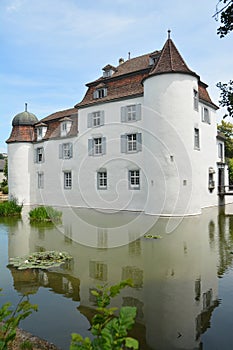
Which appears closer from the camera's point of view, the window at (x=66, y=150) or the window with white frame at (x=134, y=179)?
the window with white frame at (x=134, y=179)

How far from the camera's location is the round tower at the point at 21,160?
25891 mm

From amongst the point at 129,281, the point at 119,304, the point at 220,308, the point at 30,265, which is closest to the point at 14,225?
the point at 30,265

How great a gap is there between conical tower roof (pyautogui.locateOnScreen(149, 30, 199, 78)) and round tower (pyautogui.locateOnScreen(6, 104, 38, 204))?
1395 cm

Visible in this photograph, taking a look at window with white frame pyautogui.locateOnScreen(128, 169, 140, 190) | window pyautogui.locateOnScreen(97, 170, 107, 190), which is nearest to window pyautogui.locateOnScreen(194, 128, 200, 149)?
window with white frame pyautogui.locateOnScreen(128, 169, 140, 190)

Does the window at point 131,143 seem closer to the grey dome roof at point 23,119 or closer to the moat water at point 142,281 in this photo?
the moat water at point 142,281

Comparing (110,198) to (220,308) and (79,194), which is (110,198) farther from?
(220,308)

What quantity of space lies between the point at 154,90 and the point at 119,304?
13875 mm

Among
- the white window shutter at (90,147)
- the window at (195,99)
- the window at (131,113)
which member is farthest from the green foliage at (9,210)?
the window at (195,99)

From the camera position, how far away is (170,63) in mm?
16781

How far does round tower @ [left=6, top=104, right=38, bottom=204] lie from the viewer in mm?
25891

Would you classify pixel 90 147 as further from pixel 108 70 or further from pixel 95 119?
pixel 108 70

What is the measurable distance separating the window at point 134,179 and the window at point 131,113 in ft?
10.8

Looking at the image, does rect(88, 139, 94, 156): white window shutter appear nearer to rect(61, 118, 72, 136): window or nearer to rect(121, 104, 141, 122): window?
rect(61, 118, 72, 136): window

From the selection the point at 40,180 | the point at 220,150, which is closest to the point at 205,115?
the point at 220,150
